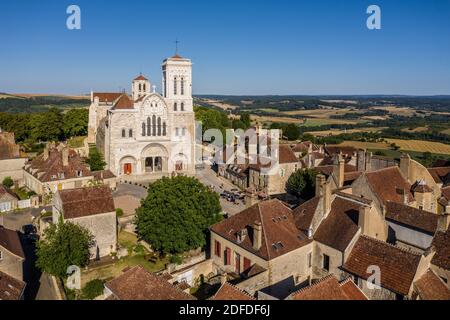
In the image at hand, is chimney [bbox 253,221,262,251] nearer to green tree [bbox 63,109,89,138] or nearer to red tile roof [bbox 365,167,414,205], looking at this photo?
red tile roof [bbox 365,167,414,205]

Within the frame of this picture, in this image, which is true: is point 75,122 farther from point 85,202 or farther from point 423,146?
point 423,146

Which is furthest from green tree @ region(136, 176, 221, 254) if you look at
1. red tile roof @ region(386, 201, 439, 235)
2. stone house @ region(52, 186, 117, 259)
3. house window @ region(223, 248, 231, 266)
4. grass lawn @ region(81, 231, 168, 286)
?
red tile roof @ region(386, 201, 439, 235)

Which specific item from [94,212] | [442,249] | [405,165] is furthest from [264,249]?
[405,165]

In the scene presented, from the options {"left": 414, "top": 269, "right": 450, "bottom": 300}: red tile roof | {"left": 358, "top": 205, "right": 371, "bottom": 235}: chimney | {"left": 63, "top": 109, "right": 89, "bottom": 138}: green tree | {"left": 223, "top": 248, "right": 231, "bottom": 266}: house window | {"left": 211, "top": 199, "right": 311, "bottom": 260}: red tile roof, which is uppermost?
{"left": 63, "top": 109, "right": 89, "bottom": 138}: green tree

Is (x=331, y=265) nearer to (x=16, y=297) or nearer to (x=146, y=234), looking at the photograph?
(x=146, y=234)

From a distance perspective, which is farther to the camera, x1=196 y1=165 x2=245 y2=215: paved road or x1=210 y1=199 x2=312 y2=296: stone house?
x1=196 y1=165 x2=245 y2=215: paved road
